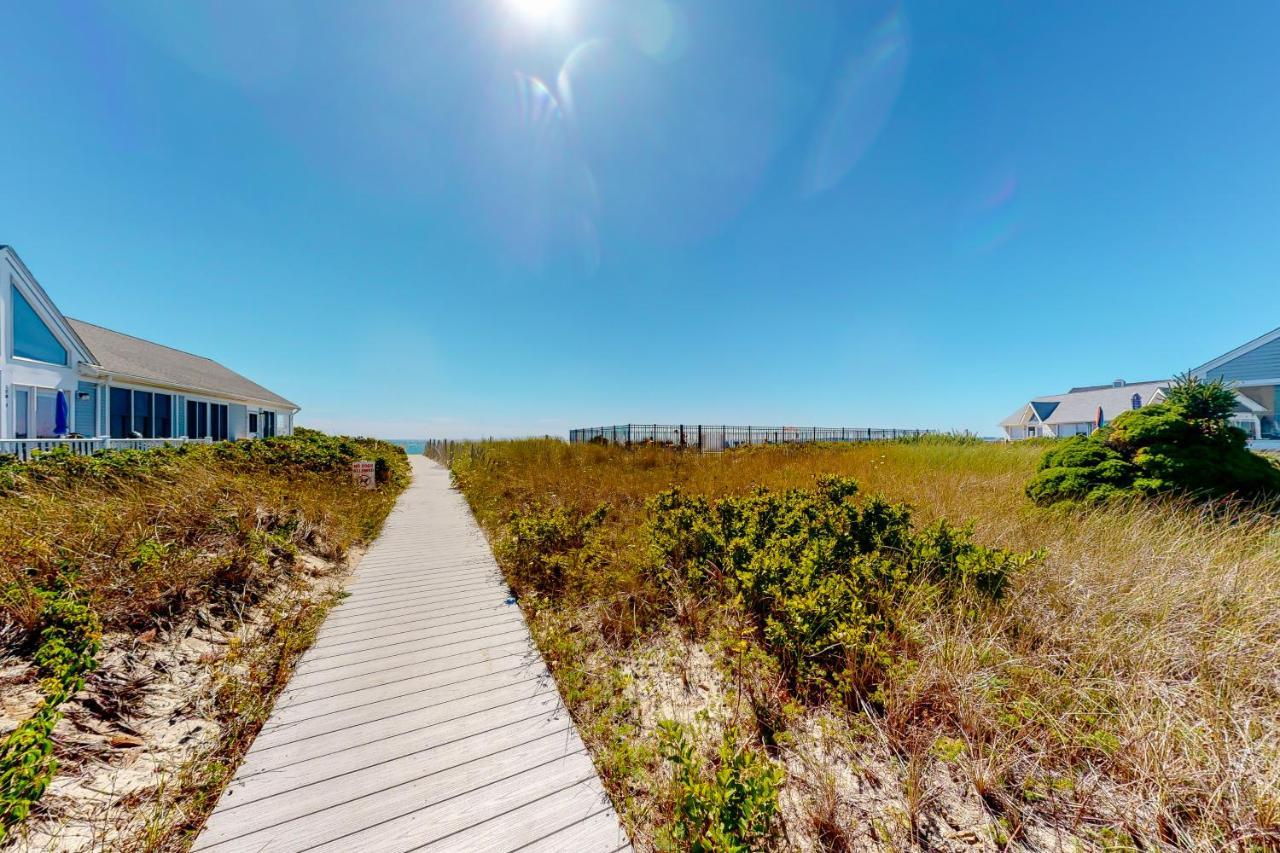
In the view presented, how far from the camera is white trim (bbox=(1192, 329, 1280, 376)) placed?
1400 centimetres

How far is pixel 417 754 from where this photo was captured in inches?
90.8

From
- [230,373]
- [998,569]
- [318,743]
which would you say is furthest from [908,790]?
[230,373]

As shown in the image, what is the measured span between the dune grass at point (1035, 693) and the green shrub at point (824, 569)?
139mm

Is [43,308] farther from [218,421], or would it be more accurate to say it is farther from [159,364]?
[218,421]

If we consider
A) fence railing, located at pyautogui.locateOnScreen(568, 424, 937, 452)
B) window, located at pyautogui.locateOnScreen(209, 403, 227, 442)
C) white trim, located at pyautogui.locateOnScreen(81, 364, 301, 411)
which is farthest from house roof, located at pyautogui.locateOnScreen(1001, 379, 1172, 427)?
window, located at pyautogui.locateOnScreen(209, 403, 227, 442)

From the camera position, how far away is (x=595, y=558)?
4.55 meters

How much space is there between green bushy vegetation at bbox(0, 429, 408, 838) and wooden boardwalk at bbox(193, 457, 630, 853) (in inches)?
10.2

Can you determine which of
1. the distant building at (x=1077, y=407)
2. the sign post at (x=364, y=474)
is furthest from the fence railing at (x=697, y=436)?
the distant building at (x=1077, y=407)

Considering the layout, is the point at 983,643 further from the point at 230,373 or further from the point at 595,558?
the point at 230,373

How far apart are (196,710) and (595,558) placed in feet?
10.1

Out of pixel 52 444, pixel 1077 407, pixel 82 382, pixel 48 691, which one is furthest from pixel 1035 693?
pixel 1077 407

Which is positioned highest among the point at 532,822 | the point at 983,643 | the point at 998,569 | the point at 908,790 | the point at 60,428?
the point at 60,428

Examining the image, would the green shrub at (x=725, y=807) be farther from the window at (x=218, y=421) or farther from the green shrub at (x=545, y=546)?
the window at (x=218, y=421)

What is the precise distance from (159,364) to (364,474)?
11.8 m
